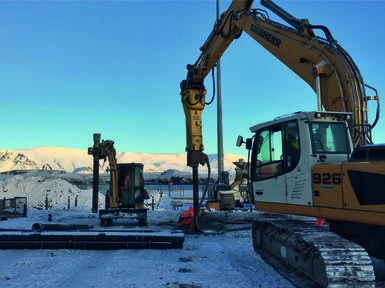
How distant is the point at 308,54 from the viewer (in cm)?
767

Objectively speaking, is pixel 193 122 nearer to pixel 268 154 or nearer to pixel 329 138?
pixel 268 154

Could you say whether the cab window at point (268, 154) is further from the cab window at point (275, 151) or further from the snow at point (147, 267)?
the snow at point (147, 267)

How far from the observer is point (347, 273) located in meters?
4.55

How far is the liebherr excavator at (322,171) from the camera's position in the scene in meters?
4.80

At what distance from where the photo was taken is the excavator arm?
253 inches

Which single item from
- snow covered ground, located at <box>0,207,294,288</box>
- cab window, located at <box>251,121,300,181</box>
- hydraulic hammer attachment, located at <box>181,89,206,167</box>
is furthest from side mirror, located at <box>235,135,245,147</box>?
hydraulic hammer attachment, located at <box>181,89,206,167</box>

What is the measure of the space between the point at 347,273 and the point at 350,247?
1.55ft

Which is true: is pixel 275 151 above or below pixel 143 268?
above

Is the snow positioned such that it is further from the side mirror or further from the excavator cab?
the side mirror

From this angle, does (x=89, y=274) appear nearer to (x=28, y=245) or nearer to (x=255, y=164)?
(x=28, y=245)

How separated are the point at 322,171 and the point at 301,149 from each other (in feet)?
2.09

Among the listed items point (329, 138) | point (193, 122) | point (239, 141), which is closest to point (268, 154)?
point (239, 141)

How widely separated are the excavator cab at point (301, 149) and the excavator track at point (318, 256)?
0.59m

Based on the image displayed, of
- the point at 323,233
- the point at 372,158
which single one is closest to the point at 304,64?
the point at 372,158
